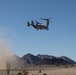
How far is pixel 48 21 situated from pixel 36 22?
3228mm

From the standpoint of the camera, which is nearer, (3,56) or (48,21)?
(48,21)

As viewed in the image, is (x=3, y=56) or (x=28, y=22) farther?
(x=3, y=56)

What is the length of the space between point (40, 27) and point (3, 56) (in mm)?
92376

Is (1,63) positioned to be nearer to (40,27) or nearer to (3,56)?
(3,56)

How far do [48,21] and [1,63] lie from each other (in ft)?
295

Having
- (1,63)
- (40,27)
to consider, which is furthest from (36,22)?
(1,63)

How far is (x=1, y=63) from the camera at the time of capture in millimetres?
161500

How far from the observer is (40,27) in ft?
240

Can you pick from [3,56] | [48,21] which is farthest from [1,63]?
[48,21]

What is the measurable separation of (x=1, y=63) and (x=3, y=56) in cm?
375

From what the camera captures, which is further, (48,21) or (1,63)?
(1,63)

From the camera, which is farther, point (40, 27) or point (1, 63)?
point (1, 63)

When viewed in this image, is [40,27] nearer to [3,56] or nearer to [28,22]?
[28,22]

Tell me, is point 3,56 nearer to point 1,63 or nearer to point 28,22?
point 1,63
